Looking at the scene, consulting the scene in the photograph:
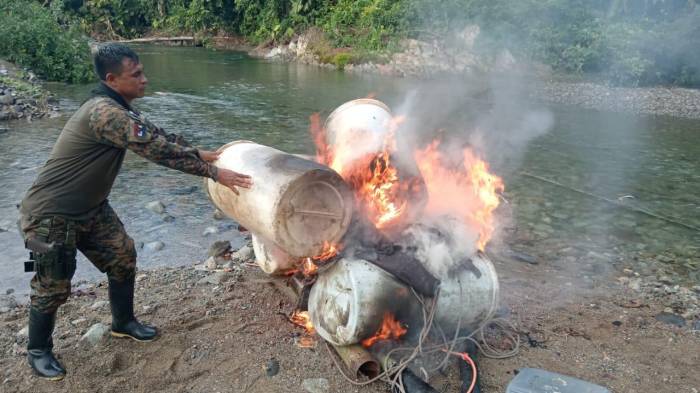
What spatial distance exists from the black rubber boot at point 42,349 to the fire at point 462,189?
3.32 m

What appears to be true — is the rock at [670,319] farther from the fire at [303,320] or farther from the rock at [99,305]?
the rock at [99,305]

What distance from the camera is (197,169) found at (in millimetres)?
4234

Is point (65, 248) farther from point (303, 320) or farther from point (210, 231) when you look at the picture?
point (210, 231)

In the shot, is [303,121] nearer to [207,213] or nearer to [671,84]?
[207,213]

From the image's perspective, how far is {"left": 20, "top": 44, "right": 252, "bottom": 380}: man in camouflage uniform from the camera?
3.97 meters

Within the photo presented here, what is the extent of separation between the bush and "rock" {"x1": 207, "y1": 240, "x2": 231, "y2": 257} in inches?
597

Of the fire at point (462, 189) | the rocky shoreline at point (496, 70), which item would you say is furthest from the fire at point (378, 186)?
the rocky shoreline at point (496, 70)

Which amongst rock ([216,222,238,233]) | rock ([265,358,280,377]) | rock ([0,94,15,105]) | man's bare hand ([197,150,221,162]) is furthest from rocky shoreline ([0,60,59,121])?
rock ([265,358,280,377])

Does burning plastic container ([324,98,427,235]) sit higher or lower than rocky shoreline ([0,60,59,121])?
higher

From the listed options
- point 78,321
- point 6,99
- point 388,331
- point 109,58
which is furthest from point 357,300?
point 6,99

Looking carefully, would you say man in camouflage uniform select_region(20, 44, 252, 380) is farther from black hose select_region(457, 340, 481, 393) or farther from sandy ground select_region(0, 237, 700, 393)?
black hose select_region(457, 340, 481, 393)

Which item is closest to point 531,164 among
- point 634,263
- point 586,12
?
point 634,263

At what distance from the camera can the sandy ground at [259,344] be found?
170 inches

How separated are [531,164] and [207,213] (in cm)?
723
